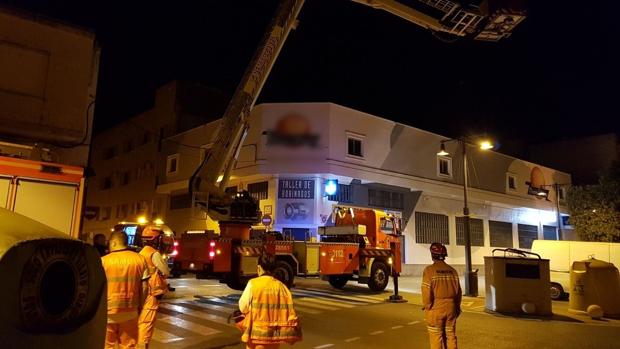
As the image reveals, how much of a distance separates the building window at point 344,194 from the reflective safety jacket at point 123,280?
1872 cm

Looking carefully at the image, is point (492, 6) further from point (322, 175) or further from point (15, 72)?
point (15, 72)

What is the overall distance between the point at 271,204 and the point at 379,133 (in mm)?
6902

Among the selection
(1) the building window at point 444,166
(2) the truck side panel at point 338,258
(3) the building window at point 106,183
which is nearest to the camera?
(2) the truck side panel at point 338,258

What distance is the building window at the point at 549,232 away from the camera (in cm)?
4028

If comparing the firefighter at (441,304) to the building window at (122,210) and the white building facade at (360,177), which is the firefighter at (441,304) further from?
the building window at (122,210)

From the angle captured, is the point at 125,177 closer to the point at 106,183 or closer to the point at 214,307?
the point at 106,183

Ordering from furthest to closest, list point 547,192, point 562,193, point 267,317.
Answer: point 562,193 → point 547,192 → point 267,317

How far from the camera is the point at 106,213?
39.7 m

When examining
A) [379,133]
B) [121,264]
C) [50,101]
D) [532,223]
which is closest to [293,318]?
[121,264]

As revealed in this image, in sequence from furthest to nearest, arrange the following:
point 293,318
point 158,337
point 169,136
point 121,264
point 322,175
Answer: point 169,136 → point 322,175 → point 158,337 → point 121,264 → point 293,318

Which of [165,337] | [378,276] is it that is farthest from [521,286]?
[165,337]

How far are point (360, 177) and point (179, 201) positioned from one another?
13138 mm

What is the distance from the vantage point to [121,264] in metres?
5.36

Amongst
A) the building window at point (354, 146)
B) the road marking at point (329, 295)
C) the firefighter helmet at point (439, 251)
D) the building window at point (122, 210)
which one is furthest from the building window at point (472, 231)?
the firefighter helmet at point (439, 251)
